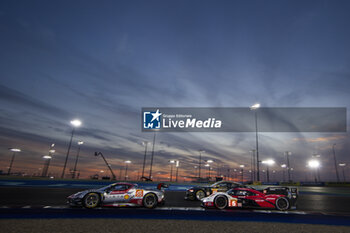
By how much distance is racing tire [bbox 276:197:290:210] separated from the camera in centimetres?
794

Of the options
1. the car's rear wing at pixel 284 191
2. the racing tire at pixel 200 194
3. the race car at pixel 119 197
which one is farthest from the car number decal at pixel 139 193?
the car's rear wing at pixel 284 191

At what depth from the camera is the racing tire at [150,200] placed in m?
7.71

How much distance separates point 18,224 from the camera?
472 cm

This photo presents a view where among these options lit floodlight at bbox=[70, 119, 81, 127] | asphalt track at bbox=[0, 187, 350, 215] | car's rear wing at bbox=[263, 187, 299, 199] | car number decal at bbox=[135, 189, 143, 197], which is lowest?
asphalt track at bbox=[0, 187, 350, 215]

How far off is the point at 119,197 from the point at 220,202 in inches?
167

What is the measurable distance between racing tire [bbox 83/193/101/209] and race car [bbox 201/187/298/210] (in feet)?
14.2

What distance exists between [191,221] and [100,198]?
4048 millimetres

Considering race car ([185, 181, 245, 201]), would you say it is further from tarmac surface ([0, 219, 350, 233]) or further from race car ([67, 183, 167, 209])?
tarmac surface ([0, 219, 350, 233])

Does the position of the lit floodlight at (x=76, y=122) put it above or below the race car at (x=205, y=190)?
above

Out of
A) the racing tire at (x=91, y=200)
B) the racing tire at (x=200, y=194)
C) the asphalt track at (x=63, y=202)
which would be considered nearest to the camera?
the racing tire at (x=91, y=200)

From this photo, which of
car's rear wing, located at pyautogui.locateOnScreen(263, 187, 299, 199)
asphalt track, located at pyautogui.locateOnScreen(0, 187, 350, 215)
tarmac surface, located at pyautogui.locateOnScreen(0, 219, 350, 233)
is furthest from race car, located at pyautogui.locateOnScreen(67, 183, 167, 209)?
car's rear wing, located at pyautogui.locateOnScreen(263, 187, 299, 199)

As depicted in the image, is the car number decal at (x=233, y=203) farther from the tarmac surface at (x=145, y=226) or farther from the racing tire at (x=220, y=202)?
the tarmac surface at (x=145, y=226)

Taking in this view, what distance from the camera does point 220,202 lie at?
26.0 feet

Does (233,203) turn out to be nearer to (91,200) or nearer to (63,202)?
(91,200)
